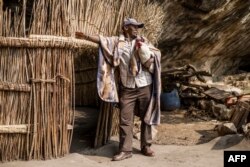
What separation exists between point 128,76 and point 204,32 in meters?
4.14

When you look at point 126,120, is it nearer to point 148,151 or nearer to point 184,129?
point 148,151

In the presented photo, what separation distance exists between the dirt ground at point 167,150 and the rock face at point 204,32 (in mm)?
2123

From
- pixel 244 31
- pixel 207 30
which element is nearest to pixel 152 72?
pixel 207 30

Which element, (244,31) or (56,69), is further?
(244,31)

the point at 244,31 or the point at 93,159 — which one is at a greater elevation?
the point at 244,31

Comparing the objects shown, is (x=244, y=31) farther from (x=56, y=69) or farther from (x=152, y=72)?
(x=56, y=69)

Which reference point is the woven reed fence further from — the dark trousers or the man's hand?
A: the dark trousers

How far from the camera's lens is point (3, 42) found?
14.9 feet

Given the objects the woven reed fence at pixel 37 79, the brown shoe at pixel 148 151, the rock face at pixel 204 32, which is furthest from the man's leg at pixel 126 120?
the rock face at pixel 204 32

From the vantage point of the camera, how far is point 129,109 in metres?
5.03

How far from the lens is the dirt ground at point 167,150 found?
A: 4.82 m

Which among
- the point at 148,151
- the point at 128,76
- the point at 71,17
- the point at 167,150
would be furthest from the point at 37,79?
the point at 167,150

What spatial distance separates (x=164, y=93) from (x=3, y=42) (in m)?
4.55

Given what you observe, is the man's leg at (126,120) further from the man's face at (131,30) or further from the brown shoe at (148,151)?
the man's face at (131,30)
